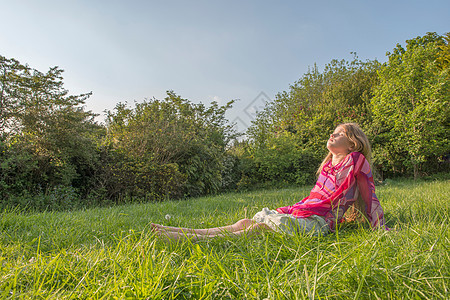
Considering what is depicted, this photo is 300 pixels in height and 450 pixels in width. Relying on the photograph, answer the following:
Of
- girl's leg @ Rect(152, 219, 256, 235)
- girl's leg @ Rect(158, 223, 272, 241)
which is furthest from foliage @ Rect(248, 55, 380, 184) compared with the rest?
girl's leg @ Rect(158, 223, 272, 241)

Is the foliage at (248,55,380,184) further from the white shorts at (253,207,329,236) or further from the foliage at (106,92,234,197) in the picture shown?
the white shorts at (253,207,329,236)

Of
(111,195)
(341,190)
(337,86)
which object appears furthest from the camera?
(337,86)

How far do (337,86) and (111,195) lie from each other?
1351 cm

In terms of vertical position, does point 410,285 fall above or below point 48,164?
below

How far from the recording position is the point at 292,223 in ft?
7.01

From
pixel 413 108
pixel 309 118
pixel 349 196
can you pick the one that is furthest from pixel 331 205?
pixel 309 118

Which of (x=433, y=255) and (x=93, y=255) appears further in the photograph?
(x=93, y=255)

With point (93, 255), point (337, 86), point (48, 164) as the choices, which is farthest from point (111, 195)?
point (337, 86)

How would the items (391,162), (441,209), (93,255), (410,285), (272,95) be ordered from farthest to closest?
(272,95)
(391,162)
(441,209)
(93,255)
(410,285)

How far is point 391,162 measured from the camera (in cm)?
1125

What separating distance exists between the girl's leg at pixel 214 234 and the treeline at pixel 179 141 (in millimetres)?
4092

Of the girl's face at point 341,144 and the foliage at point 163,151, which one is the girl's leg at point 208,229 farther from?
the foliage at point 163,151

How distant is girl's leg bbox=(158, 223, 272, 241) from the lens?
1942 millimetres

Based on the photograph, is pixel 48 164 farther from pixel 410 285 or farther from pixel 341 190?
pixel 410 285
